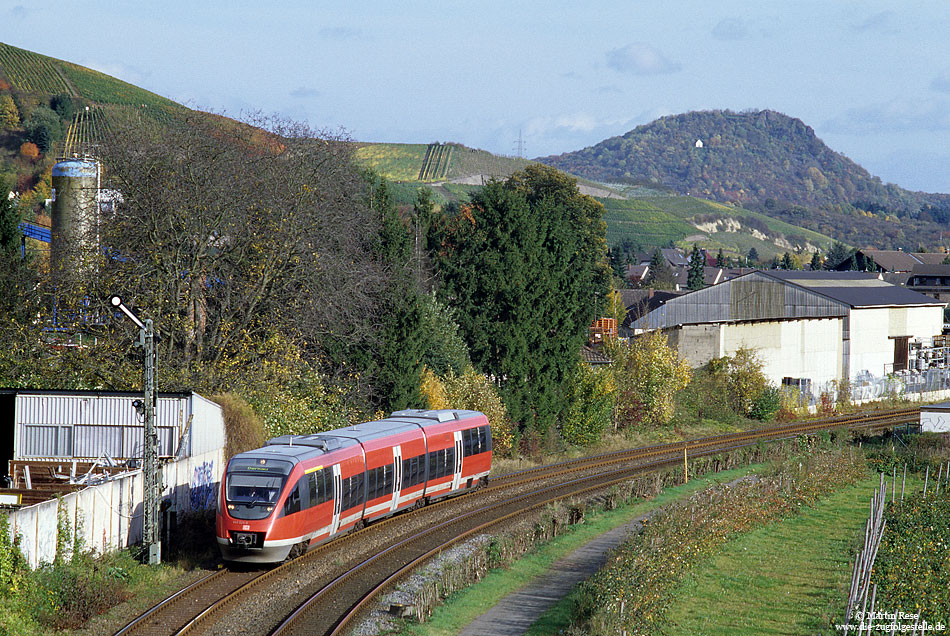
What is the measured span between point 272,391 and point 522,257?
19493mm

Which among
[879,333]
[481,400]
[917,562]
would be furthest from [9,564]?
[879,333]

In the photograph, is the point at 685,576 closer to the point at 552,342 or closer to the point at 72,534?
the point at 72,534

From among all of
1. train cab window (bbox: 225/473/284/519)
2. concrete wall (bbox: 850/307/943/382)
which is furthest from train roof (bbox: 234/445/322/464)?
concrete wall (bbox: 850/307/943/382)

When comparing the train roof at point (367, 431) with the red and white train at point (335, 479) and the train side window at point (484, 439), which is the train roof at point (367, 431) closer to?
the red and white train at point (335, 479)

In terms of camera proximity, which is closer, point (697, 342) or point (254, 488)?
point (254, 488)

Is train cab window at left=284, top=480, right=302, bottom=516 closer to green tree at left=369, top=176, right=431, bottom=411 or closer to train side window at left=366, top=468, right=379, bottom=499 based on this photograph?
train side window at left=366, top=468, right=379, bottom=499

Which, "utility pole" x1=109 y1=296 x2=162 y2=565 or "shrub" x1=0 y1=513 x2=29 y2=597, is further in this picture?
"utility pole" x1=109 y1=296 x2=162 y2=565

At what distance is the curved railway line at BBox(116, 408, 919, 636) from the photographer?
1983cm

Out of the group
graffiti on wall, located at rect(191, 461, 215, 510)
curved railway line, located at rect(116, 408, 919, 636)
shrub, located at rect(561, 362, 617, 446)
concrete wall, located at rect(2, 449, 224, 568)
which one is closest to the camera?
curved railway line, located at rect(116, 408, 919, 636)

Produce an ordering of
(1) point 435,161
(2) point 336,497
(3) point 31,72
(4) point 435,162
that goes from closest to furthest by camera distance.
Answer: (2) point 336,497
(3) point 31,72
(4) point 435,162
(1) point 435,161

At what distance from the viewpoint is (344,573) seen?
23.7m

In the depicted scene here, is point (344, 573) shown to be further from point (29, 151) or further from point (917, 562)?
point (29, 151)

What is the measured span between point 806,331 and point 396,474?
5133cm

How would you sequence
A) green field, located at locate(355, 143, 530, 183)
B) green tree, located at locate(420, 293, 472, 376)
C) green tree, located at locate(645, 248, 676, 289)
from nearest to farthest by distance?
green tree, located at locate(420, 293, 472, 376) < green tree, located at locate(645, 248, 676, 289) < green field, located at locate(355, 143, 530, 183)
